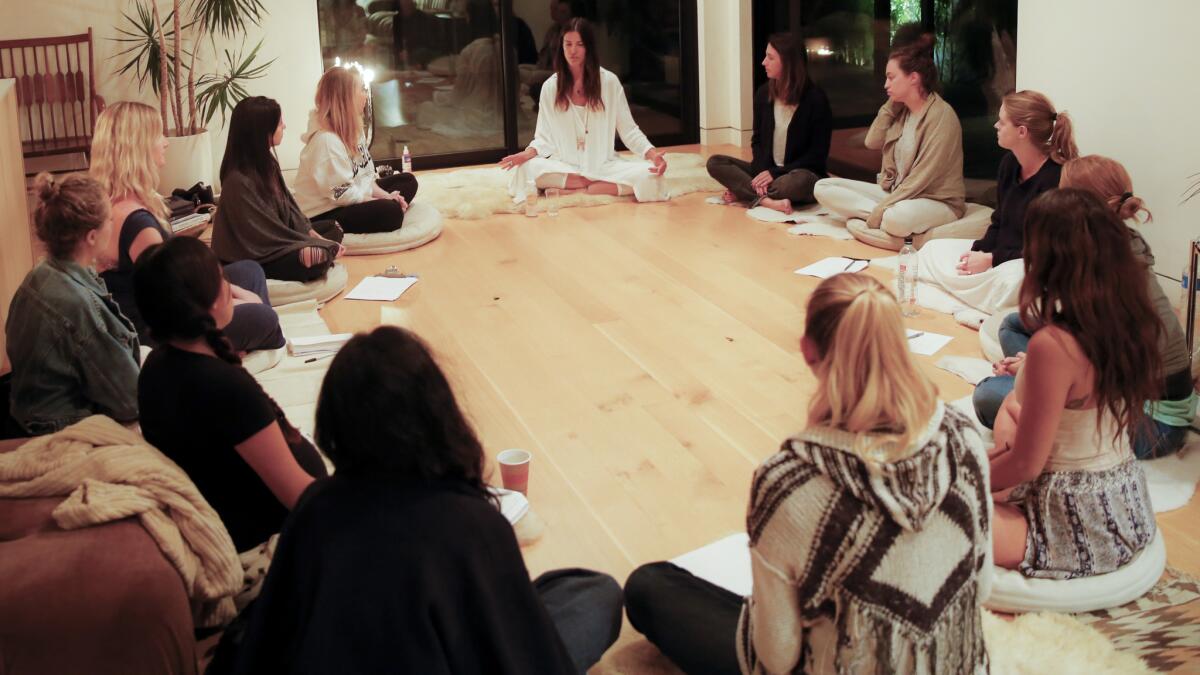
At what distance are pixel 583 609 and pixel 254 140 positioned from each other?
3175 mm

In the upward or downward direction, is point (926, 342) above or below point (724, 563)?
above

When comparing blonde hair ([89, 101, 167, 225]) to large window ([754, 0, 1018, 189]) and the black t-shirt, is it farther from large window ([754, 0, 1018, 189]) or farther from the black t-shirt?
large window ([754, 0, 1018, 189])

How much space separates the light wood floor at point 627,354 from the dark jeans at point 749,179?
0.18 metres

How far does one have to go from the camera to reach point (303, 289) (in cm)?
520

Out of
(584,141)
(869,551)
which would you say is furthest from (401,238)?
(869,551)

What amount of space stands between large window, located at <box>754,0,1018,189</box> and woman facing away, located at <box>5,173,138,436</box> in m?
4.58

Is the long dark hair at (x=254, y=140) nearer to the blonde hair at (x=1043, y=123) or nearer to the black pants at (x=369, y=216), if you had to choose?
the black pants at (x=369, y=216)

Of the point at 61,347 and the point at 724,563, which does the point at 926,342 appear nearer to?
the point at 724,563

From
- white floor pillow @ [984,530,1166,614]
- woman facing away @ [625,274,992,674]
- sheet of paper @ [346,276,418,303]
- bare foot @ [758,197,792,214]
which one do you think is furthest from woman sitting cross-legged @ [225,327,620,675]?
bare foot @ [758,197,792,214]

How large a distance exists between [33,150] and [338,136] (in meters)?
2.15

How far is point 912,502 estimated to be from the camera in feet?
6.18

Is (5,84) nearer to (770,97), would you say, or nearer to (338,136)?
(338,136)

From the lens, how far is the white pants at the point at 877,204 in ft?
18.7

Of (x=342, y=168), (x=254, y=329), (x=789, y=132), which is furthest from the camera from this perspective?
(x=789, y=132)
